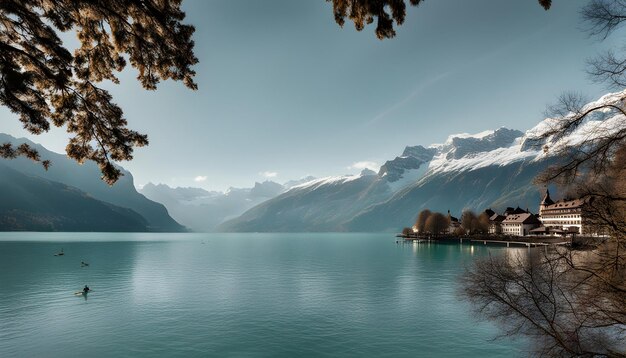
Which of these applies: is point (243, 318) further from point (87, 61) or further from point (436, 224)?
point (436, 224)

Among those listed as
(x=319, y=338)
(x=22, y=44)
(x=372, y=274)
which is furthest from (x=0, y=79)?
(x=372, y=274)

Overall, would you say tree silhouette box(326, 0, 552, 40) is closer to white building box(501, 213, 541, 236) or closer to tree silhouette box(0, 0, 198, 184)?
tree silhouette box(0, 0, 198, 184)

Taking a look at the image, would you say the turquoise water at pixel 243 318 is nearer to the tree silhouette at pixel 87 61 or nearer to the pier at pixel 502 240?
the tree silhouette at pixel 87 61

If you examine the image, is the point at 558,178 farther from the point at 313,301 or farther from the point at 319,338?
the point at 313,301

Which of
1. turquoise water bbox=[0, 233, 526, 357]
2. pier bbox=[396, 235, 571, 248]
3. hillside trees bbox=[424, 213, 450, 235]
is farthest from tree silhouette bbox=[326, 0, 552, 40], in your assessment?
hillside trees bbox=[424, 213, 450, 235]

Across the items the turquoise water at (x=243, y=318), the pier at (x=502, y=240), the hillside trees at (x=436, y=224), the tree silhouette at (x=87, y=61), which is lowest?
the turquoise water at (x=243, y=318)

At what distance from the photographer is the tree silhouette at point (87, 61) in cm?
1081

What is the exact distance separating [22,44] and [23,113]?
2.41m

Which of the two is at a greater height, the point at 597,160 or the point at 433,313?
the point at 597,160

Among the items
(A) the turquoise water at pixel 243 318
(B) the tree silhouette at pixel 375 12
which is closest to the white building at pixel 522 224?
(A) the turquoise water at pixel 243 318

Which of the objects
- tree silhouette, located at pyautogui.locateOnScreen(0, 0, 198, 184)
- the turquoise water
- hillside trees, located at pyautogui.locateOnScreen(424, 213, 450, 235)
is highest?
tree silhouette, located at pyautogui.locateOnScreen(0, 0, 198, 184)

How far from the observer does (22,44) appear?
11195mm

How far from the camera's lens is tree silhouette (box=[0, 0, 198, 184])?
426 inches

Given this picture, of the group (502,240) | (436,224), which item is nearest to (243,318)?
(502,240)
